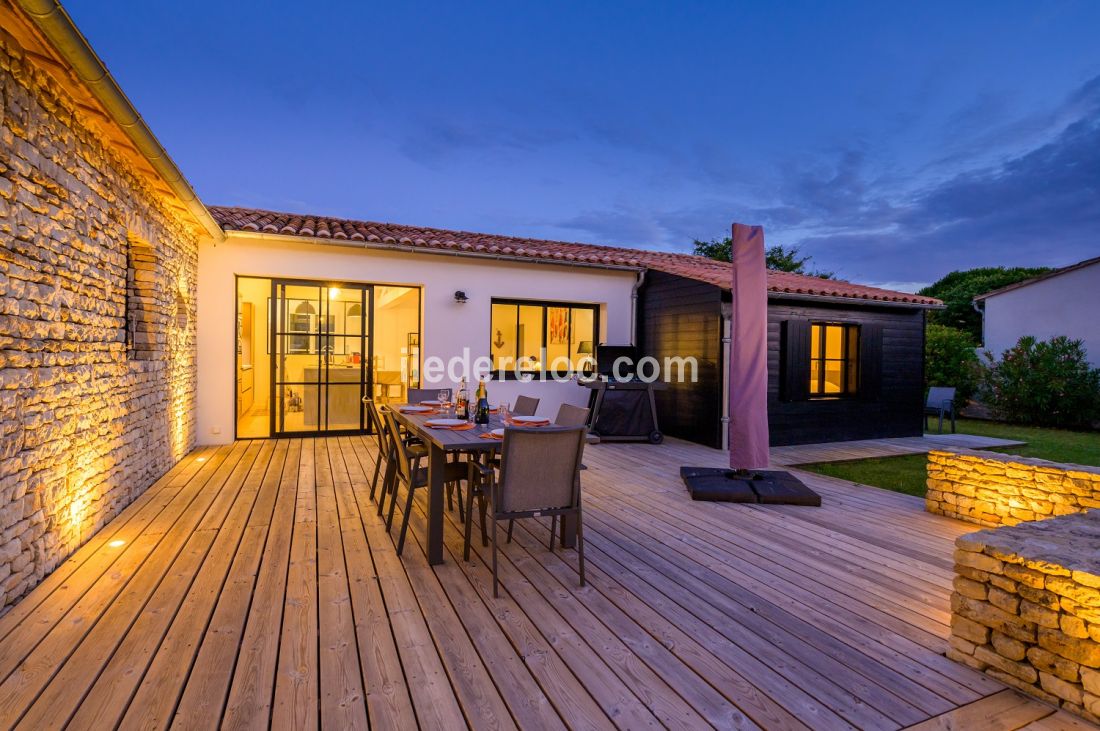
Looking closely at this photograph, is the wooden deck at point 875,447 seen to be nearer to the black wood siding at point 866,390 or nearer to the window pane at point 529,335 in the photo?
the black wood siding at point 866,390

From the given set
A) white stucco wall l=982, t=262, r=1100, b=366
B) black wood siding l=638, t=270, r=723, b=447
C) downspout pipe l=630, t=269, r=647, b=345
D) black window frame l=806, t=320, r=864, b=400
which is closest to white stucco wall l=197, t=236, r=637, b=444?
downspout pipe l=630, t=269, r=647, b=345

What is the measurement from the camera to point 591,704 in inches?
66.9

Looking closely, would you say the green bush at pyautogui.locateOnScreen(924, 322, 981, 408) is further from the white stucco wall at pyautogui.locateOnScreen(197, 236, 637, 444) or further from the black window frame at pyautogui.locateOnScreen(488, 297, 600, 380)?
the white stucco wall at pyautogui.locateOnScreen(197, 236, 637, 444)

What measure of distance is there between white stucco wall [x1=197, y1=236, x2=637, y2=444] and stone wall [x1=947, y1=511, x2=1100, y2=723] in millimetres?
5942

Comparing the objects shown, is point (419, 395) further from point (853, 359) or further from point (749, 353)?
point (853, 359)

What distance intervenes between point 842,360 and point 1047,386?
5086 millimetres

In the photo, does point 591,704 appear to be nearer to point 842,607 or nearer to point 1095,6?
point 842,607

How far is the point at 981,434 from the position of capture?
8648 millimetres

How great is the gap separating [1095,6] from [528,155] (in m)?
17.3

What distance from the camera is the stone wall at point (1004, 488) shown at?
3347mm

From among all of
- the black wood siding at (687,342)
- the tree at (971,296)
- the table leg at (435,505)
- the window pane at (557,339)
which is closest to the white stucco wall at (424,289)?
the window pane at (557,339)

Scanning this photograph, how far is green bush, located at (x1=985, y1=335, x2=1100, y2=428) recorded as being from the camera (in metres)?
9.48

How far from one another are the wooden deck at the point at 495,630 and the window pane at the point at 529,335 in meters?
4.40

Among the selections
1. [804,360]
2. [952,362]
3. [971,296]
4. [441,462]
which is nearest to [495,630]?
[441,462]
